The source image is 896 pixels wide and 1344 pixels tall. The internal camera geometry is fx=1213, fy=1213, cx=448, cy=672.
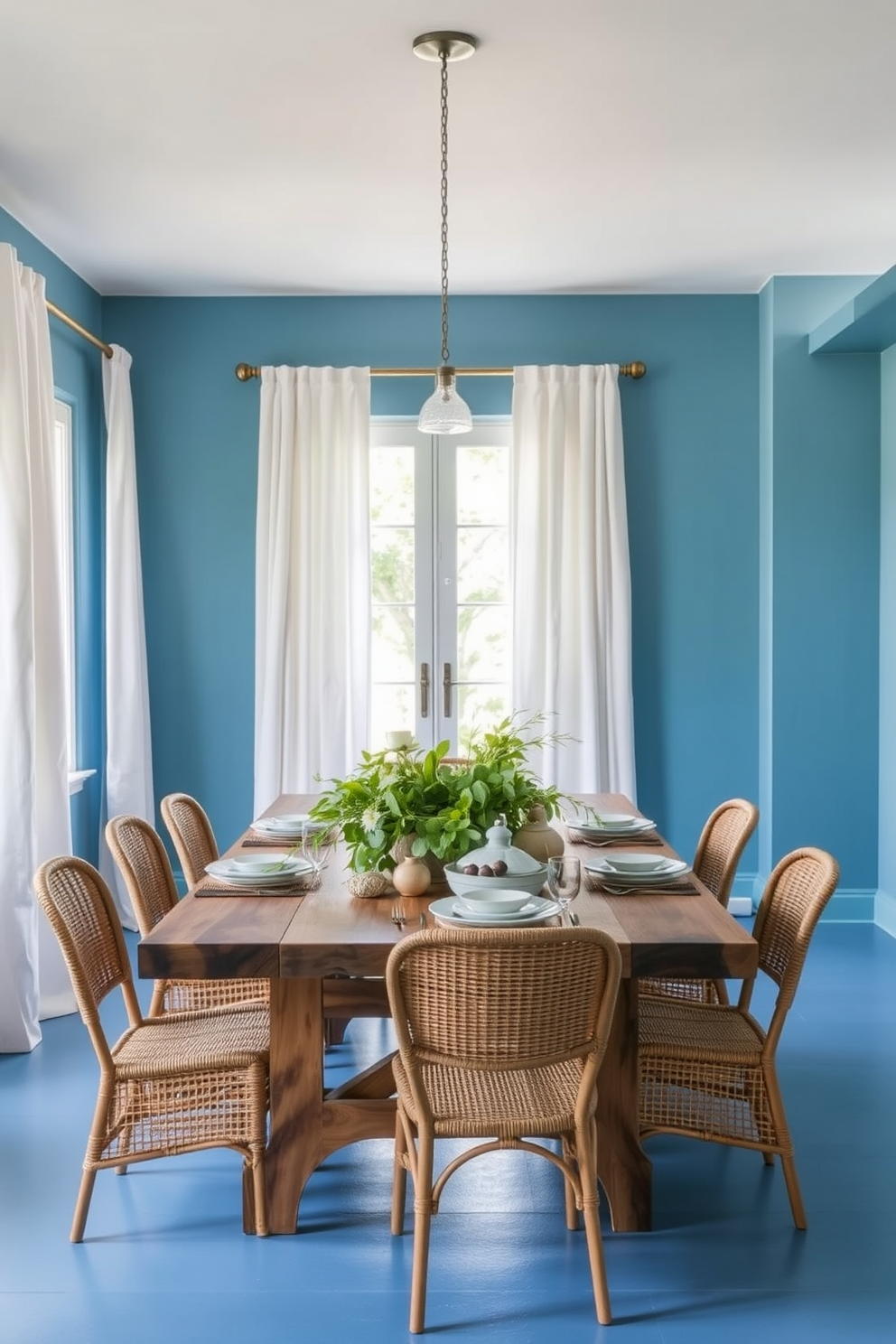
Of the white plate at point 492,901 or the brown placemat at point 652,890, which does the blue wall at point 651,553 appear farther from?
the white plate at point 492,901

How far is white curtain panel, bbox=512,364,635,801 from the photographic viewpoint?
5.25m

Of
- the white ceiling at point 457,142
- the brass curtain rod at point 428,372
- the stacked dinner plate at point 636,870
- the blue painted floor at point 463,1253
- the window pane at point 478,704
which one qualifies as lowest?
the blue painted floor at point 463,1253

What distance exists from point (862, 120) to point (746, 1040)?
261 cm

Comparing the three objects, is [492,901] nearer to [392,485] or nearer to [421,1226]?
[421,1226]

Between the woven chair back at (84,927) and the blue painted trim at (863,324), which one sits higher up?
the blue painted trim at (863,324)

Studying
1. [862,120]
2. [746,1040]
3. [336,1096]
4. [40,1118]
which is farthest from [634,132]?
[40,1118]

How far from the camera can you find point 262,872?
2.94m

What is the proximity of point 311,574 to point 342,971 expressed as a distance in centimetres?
313

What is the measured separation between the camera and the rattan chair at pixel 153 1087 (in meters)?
2.55

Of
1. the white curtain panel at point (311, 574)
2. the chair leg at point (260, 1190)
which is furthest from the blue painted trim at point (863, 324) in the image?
the chair leg at point (260, 1190)

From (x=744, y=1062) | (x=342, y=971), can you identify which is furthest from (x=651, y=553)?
(x=342, y=971)

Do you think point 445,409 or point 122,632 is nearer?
point 445,409

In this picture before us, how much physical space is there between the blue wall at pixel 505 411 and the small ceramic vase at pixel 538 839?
8.56 ft

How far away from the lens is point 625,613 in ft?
17.2
